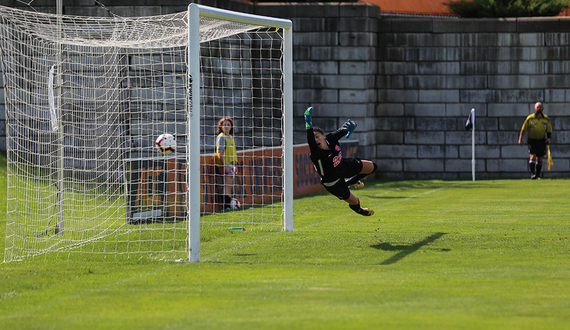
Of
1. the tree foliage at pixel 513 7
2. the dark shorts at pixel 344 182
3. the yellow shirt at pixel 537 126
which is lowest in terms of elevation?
the dark shorts at pixel 344 182

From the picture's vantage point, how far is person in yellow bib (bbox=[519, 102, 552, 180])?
829 inches

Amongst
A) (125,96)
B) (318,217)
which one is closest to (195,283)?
(318,217)

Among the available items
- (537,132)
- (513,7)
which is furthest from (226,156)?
(513,7)

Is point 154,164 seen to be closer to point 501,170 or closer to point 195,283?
point 195,283

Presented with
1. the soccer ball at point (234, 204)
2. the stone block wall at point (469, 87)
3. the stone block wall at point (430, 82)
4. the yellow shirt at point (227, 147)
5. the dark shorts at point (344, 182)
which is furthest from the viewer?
the stone block wall at point (469, 87)

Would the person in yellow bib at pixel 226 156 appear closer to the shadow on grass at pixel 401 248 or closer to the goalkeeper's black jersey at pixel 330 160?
the goalkeeper's black jersey at pixel 330 160

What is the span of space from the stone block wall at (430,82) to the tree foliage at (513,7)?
1.34m

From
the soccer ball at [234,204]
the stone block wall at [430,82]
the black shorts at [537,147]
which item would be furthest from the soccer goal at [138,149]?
the black shorts at [537,147]

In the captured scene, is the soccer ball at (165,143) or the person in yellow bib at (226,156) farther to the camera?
the person in yellow bib at (226,156)

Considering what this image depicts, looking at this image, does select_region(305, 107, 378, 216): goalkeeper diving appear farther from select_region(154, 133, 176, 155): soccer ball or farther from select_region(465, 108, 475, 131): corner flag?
select_region(465, 108, 475, 131): corner flag

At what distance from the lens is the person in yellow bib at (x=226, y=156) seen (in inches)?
574

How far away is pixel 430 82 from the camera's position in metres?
23.0

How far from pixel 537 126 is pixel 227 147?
35.5 ft

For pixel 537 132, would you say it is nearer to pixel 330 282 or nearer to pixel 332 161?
pixel 332 161
